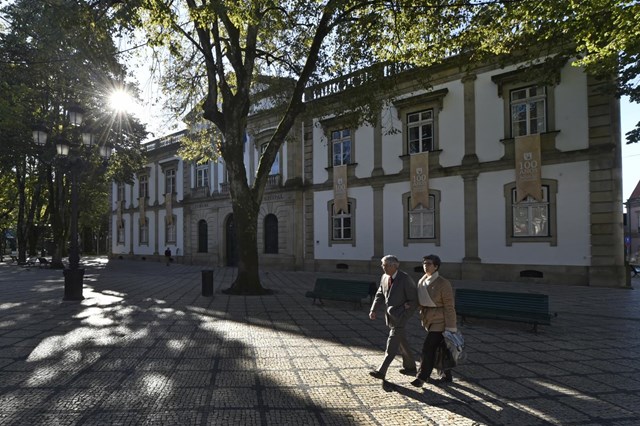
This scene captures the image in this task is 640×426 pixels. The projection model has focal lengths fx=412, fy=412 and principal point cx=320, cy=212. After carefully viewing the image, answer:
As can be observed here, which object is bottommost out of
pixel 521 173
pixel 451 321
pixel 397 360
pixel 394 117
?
pixel 397 360

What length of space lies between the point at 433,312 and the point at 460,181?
534 inches

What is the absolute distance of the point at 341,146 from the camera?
69.9ft

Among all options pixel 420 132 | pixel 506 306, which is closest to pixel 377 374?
pixel 506 306

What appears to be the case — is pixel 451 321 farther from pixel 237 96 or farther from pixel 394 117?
pixel 394 117

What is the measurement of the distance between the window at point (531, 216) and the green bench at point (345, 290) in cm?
842

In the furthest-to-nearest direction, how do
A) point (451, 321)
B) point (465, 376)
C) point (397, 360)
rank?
point (397, 360)
point (465, 376)
point (451, 321)

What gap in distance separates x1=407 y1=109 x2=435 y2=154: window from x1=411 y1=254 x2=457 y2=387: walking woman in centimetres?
1427

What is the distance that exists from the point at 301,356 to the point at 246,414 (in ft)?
6.88

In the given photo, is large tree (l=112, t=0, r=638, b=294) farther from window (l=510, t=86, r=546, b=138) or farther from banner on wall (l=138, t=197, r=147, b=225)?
banner on wall (l=138, t=197, r=147, b=225)

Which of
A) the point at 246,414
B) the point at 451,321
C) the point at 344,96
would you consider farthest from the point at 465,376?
the point at 344,96

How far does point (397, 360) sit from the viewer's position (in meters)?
5.86

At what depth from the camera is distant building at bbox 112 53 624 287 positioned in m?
14.5

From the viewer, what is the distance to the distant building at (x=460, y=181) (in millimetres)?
14469

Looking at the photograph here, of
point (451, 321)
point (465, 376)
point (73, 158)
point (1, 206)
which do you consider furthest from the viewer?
point (1, 206)
